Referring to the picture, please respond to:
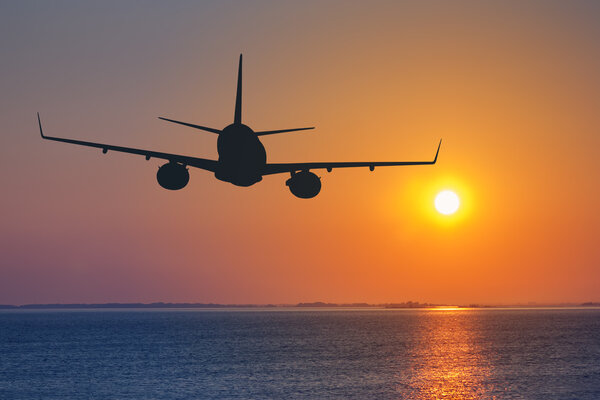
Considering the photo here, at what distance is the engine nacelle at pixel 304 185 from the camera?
3853 cm

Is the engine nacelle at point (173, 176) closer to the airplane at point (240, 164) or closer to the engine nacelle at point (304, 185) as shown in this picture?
the airplane at point (240, 164)

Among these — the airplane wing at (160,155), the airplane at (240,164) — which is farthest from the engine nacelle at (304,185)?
the airplane wing at (160,155)

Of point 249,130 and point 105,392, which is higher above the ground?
point 249,130

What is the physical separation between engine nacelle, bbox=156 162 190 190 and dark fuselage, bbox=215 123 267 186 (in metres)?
1.59

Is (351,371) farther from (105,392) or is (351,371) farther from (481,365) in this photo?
(105,392)

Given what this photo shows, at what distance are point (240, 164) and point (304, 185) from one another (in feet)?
12.2

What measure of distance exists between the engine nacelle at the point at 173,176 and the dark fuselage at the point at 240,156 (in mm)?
1594

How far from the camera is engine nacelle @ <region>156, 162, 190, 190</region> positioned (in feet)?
117

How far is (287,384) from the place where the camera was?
159 metres

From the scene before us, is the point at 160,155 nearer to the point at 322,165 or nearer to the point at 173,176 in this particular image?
the point at 173,176

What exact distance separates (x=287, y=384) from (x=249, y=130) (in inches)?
5002

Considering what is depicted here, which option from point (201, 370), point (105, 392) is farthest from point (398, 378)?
point (105, 392)

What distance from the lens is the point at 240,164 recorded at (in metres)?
36.9

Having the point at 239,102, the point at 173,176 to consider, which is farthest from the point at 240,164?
the point at 239,102
